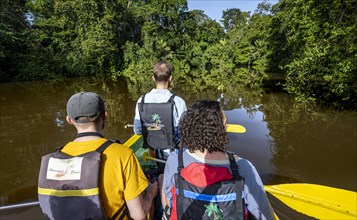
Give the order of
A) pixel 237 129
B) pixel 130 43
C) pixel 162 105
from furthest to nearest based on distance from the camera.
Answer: pixel 130 43 < pixel 237 129 < pixel 162 105

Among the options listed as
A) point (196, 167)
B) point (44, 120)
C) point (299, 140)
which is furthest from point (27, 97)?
point (196, 167)

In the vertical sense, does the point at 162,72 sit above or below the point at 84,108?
above

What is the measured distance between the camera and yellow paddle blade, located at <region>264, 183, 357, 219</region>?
243 cm

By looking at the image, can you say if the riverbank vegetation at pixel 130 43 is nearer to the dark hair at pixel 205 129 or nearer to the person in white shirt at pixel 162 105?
the person in white shirt at pixel 162 105

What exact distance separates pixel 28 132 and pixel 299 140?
257 inches

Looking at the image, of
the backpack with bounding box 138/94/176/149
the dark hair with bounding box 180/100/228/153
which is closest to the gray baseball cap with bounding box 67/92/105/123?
the dark hair with bounding box 180/100/228/153

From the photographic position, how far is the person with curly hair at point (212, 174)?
1204 mm

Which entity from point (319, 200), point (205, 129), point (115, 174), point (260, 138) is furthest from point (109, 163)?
point (260, 138)

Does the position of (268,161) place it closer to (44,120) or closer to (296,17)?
(296,17)

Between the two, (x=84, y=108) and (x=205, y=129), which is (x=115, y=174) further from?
(x=205, y=129)

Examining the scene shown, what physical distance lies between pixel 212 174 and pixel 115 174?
0.49 m

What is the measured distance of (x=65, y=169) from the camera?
3.91 feet

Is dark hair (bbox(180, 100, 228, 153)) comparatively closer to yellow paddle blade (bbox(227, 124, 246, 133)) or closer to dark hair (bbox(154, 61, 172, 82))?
dark hair (bbox(154, 61, 172, 82))

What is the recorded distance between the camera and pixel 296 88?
7914 mm
